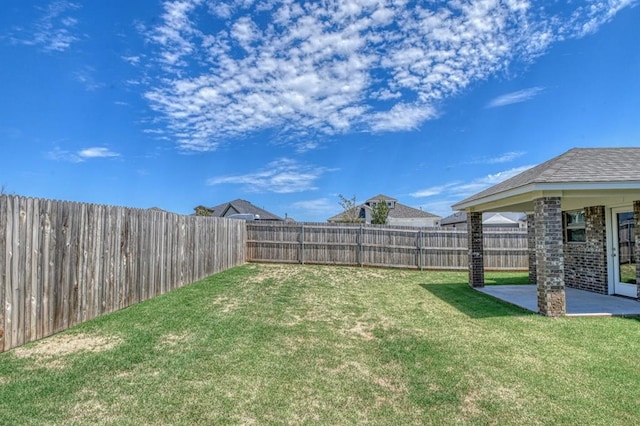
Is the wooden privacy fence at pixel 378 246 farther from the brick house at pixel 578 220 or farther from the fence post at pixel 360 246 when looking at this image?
the brick house at pixel 578 220

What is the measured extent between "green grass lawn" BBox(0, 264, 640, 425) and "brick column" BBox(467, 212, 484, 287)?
2771mm

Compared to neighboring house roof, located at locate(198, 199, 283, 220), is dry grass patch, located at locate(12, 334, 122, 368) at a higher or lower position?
lower

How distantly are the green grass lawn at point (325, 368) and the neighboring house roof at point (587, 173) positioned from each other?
2.51 meters

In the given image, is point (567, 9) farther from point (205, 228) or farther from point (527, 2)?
point (205, 228)

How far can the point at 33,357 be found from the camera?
418 centimetres

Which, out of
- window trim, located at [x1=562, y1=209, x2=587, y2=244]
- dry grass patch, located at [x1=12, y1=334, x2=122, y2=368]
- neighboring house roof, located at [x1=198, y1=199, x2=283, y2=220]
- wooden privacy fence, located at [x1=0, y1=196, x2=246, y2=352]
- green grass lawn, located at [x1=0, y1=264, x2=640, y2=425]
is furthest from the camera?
neighboring house roof, located at [x1=198, y1=199, x2=283, y2=220]

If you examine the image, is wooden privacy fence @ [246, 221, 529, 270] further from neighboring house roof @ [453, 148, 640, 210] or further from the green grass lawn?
the green grass lawn

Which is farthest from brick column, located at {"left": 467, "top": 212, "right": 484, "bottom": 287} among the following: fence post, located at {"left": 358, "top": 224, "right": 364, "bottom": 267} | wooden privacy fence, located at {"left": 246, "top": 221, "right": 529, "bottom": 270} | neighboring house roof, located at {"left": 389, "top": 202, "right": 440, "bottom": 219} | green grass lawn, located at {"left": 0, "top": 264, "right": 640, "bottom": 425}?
neighboring house roof, located at {"left": 389, "top": 202, "right": 440, "bottom": 219}

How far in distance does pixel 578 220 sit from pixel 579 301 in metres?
2.88

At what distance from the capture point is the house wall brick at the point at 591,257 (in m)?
8.63

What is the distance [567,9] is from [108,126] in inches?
634

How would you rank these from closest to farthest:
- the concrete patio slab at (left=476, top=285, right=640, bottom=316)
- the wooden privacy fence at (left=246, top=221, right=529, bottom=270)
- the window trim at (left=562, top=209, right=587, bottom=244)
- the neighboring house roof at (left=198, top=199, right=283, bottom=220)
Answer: the concrete patio slab at (left=476, top=285, right=640, bottom=316) < the window trim at (left=562, top=209, right=587, bottom=244) < the wooden privacy fence at (left=246, top=221, right=529, bottom=270) < the neighboring house roof at (left=198, top=199, right=283, bottom=220)

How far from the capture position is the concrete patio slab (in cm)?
674

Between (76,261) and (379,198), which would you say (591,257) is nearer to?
(76,261)
